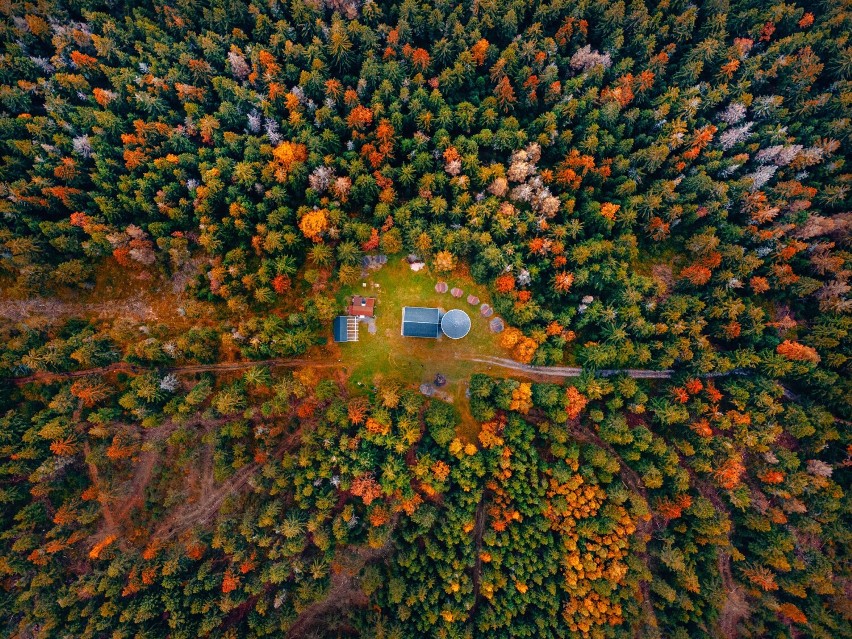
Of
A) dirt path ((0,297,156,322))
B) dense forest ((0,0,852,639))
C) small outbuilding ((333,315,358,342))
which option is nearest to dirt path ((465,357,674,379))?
dense forest ((0,0,852,639))

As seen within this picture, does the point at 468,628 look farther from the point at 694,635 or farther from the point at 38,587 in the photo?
the point at 38,587

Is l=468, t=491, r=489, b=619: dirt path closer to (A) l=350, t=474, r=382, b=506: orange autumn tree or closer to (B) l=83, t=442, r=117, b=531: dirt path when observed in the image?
(A) l=350, t=474, r=382, b=506: orange autumn tree

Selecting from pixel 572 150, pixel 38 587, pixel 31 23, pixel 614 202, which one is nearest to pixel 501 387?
pixel 614 202

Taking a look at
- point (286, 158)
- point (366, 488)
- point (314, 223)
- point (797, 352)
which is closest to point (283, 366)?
point (366, 488)

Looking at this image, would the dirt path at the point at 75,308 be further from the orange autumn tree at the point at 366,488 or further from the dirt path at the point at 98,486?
the orange autumn tree at the point at 366,488

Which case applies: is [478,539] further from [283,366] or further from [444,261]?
[444,261]

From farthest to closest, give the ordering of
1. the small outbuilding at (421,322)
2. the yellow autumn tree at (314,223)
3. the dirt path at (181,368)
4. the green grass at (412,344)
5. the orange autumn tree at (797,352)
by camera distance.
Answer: the green grass at (412,344), the small outbuilding at (421,322), the dirt path at (181,368), the yellow autumn tree at (314,223), the orange autumn tree at (797,352)

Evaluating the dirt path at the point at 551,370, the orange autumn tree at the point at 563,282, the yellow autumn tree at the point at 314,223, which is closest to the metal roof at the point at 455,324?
the dirt path at the point at 551,370

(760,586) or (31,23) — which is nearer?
(760,586)
